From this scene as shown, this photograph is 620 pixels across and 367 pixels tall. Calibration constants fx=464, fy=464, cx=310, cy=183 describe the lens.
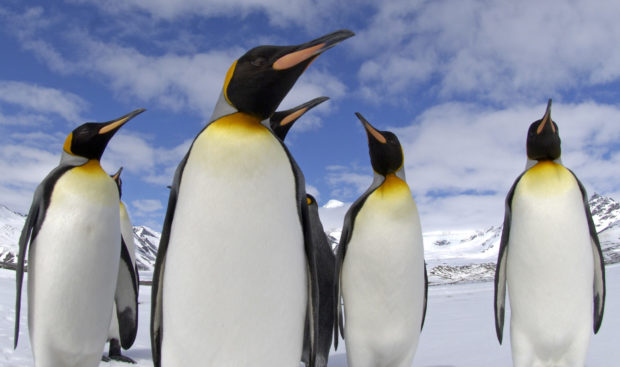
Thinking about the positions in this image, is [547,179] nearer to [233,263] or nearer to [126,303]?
[233,263]

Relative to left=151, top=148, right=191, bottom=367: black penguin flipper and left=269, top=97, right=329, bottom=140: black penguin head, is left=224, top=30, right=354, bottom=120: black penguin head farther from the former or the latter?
left=269, top=97, right=329, bottom=140: black penguin head

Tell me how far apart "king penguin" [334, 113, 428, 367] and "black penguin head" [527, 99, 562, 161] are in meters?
1.21

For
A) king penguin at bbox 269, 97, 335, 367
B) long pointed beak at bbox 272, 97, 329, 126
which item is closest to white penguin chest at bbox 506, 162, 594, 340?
king penguin at bbox 269, 97, 335, 367

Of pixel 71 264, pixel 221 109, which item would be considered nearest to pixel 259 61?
pixel 221 109

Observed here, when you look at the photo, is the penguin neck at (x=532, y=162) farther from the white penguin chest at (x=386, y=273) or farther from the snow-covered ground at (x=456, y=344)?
the snow-covered ground at (x=456, y=344)

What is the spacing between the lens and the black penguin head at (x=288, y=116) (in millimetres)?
3860

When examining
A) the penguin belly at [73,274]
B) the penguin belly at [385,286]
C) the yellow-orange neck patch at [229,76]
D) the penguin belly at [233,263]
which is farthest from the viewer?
the penguin belly at [385,286]

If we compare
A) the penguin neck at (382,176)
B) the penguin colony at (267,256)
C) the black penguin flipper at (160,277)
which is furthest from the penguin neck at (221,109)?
the penguin neck at (382,176)

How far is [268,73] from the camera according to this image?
7.28 ft

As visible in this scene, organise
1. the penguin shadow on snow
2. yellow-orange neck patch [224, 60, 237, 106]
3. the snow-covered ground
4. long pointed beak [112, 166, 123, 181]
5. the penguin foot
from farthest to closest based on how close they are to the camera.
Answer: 1. long pointed beak [112, 166, 123, 181]
2. the penguin shadow on snow
3. the penguin foot
4. the snow-covered ground
5. yellow-orange neck patch [224, 60, 237, 106]

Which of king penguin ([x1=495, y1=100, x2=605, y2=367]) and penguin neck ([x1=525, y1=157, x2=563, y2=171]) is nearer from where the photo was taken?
king penguin ([x1=495, y1=100, x2=605, y2=367])

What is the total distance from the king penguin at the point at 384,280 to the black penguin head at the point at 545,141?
121cm

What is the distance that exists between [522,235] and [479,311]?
5719mm

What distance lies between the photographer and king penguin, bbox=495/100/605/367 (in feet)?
11.8
